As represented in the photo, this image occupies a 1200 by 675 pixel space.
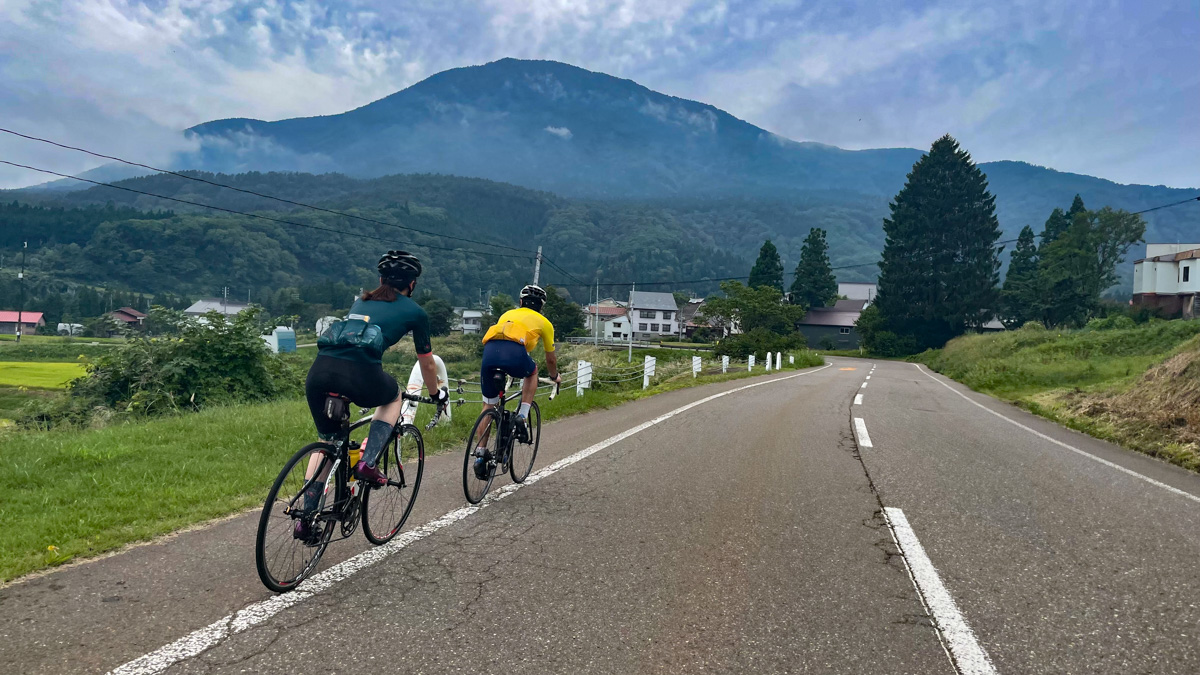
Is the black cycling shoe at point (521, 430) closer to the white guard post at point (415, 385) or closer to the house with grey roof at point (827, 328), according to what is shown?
the white guard post at point (415, 385)

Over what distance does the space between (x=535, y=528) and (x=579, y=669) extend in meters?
1.91

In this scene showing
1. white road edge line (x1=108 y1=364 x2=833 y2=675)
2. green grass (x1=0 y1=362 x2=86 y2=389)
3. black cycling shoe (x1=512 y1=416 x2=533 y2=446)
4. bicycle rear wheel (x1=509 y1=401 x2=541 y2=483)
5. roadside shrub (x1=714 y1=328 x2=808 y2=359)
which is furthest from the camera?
roadside shrub (x1=714 y1=328 x2=808 y2=359)

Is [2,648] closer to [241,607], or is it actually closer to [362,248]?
[241,607]

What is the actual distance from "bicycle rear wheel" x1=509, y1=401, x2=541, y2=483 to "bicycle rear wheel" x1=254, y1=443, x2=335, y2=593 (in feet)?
7.25

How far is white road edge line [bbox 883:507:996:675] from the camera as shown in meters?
2.59

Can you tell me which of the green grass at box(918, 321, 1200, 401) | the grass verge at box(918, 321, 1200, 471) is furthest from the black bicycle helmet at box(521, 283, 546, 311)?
the green grass at box(918, 321, 1200, 401)

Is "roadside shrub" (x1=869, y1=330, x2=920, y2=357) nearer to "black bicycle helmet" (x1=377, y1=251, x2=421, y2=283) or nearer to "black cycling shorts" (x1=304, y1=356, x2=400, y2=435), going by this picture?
"black bicycle helmet" (x1=377, y1=251, x2=421, y2=283)

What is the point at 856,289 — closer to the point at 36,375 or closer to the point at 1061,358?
the point at 1061,358

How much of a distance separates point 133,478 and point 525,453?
130 inches

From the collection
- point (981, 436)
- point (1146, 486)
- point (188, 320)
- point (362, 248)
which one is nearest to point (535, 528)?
point (1146, 486)

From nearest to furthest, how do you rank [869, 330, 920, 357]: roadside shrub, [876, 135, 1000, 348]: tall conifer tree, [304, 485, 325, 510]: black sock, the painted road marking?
[304, 485, 325, 510]: black sock
the painted road marking
[876, 135, 1000, 348]: tall conifer tree
[869, 330, 920, 357]: roadside shrub

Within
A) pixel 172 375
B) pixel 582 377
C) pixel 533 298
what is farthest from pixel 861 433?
pixel 172 375

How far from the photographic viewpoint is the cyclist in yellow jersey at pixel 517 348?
5176 millimetres

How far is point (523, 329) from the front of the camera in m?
5.24
